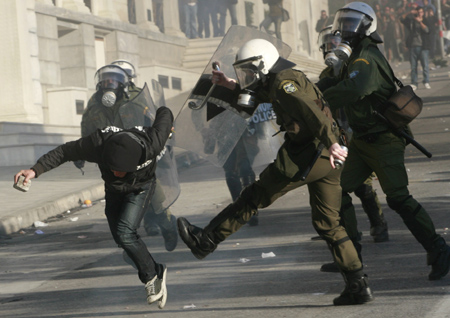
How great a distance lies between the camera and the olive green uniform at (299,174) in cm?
509

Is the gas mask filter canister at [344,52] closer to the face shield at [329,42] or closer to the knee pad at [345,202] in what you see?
the knee pad at [345,202]

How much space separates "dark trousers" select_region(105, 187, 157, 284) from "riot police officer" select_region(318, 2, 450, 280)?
53.3 inches

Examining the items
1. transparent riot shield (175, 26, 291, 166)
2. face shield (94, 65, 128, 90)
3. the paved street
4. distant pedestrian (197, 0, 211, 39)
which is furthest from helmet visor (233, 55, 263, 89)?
distant pedestrian (197, 0, 211, 39)

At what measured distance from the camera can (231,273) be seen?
6.46 meters

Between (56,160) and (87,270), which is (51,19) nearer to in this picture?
(87,270)

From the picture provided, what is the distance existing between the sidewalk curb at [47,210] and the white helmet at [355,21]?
5.16 m

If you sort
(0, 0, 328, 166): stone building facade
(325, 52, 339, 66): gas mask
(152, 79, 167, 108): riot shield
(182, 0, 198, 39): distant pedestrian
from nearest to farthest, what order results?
(325, 52, 339, 66): gas mask < (152, 79, 167, 108): riot shield < (0, 0, 328, 166): stone building facade < (182, 0, 198, 39): distant pedestrian

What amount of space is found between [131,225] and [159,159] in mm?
1896

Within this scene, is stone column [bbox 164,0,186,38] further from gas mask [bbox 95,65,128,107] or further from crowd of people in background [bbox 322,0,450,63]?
gas mask [bbox 95,65,128,107]

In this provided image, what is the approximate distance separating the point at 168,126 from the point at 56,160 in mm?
754

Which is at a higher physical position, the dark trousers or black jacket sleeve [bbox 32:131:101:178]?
black jacket sleeve [bbox 32:131:101:178]

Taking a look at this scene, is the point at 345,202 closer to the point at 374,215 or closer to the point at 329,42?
the point at 374,215

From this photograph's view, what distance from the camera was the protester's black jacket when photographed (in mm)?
5598

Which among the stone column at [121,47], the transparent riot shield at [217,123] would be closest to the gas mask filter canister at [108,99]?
the transparent riot shield at [217,123]
